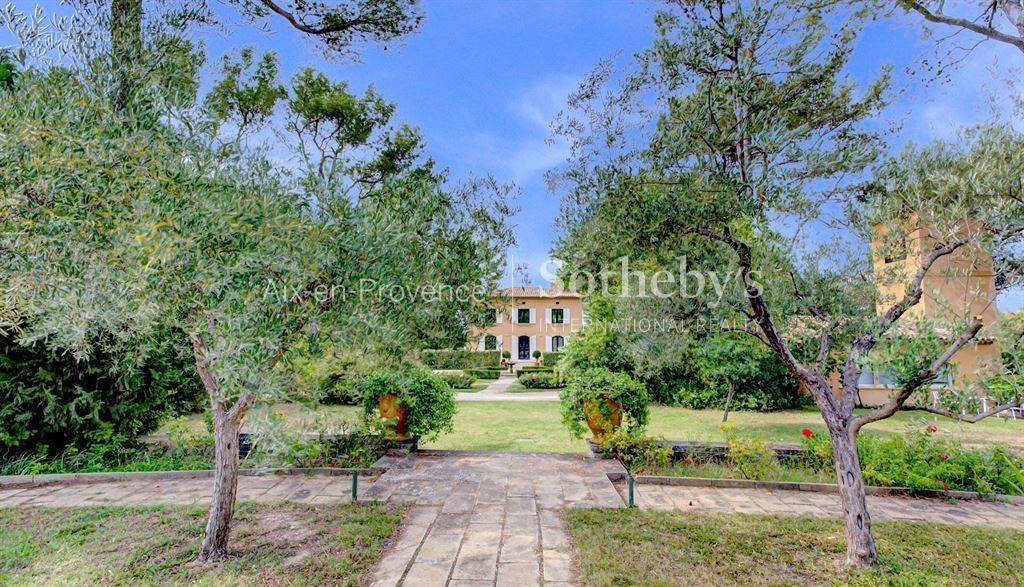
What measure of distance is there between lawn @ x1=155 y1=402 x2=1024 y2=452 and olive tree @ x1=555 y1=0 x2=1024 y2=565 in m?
3.78

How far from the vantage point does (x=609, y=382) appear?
6992mm

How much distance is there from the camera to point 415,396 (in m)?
7.18

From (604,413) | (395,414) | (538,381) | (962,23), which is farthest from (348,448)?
(538,381)

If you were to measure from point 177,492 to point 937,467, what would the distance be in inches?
358

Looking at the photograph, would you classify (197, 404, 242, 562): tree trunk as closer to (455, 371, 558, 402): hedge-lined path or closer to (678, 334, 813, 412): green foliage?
(678, 334, 813, 412): green foliage

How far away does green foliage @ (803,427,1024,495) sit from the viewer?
560 centimetres

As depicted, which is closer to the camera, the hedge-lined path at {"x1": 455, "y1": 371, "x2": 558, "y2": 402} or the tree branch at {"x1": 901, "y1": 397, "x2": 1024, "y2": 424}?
the tree branch at {"x1": 901, "y1": 397, "x2": 1024, "y2": 424}

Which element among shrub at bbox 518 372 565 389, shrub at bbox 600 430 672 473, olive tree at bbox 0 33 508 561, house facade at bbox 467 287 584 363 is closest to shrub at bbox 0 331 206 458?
olive tree at bbox 0 33 508 561

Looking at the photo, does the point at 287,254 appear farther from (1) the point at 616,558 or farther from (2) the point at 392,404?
(2) the point at 392,404

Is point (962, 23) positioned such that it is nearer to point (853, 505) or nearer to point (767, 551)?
point (853, 505)

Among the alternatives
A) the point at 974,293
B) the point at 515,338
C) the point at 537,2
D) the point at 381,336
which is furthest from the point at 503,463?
the point at 515,338

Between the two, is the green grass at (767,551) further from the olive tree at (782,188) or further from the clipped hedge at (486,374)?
the clipped hedge at (486,374)

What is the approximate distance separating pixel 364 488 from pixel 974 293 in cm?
612

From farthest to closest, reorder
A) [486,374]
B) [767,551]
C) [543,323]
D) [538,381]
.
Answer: [543,323] → [486,374] → [538,381] → [767,551]
